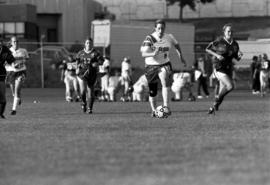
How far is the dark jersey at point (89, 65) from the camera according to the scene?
2142cm

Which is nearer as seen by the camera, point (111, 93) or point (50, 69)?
point (111, 93)

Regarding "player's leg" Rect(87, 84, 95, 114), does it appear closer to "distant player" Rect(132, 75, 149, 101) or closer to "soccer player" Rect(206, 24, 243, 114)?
"soccer player" Rect(206, 24, 243, 114)

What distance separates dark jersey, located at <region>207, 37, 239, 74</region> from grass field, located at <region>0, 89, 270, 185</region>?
376cm

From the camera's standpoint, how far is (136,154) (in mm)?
9961

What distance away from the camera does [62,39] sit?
237ft

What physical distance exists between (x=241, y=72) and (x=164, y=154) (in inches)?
1549

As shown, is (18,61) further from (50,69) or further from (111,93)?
(50,69)

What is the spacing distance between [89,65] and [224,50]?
391cm

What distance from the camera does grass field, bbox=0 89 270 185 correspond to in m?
7.91

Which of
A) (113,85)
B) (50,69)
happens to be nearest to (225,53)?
(113,85)

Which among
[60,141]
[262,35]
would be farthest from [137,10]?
[60,141]

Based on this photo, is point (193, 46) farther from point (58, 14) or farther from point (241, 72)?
point (58, 14)

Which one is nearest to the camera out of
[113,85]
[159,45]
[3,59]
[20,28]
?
[159,45]

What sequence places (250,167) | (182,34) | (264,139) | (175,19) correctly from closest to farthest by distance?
1. (250,167)
2. (264,139)
3. (182,34)
4. (175,19)
